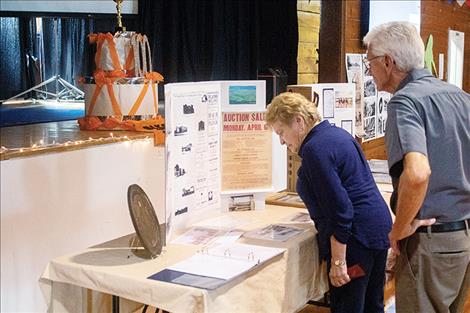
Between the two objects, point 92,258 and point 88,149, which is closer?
point 92,258

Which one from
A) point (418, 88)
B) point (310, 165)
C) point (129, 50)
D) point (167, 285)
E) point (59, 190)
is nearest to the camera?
point (167, 285)

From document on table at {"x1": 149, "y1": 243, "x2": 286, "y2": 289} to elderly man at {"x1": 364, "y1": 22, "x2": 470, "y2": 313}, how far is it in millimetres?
459

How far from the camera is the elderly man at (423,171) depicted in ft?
6.56

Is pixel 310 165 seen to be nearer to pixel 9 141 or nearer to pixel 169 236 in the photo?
pixel 169 236

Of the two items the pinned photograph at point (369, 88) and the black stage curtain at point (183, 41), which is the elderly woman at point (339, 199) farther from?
the pinned photograph at point (369, 88)

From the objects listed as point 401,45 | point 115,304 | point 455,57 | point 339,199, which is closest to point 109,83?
point 115,304

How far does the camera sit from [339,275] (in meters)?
2.32

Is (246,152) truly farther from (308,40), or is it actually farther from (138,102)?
(308,40)

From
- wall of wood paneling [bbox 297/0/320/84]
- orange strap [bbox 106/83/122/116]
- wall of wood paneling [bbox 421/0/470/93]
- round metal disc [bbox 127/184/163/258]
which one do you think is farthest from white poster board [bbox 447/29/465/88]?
round metal disc [bbox 127/184/163/258]

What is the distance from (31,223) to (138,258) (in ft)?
1.91

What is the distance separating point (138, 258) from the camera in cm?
212

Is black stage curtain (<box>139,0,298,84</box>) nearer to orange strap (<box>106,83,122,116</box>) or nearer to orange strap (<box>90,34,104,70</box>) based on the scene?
orange strap (<box>90,34,104,70</box>)

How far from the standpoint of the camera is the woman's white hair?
6.98 feet

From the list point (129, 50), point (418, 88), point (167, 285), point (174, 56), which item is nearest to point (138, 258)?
point (167, 285)
